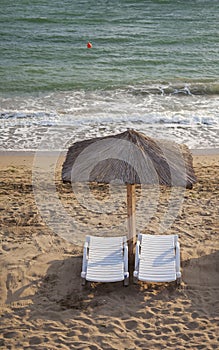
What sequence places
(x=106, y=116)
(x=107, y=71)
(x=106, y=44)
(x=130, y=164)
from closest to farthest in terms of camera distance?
(x=130, y=164), (x=106, y=116), (x=107, y=71), (x=106, y=44)

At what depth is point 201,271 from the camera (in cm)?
773

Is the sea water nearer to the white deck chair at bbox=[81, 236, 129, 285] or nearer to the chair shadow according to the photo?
the white deck chair at bbox=[81, 236, 129, 285]

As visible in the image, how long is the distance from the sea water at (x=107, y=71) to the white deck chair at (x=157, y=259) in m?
6.15

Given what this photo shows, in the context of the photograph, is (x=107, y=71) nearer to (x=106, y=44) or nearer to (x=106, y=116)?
(x=106, y=44)

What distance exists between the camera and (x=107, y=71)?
20.4m

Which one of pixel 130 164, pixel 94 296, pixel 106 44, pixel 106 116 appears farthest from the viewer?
pixel 106 44

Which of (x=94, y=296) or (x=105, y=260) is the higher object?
(x=105, y=260)

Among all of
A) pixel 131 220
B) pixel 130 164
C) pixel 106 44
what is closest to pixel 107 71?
pixel 106 44

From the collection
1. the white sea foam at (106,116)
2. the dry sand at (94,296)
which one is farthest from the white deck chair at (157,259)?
the white sea foam at (106,116)

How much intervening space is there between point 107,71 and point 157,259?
13898 mm

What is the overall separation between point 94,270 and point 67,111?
31.9ft

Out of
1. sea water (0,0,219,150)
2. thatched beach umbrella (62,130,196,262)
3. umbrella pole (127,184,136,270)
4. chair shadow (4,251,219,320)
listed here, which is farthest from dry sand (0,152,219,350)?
sea water (0,0,219,150)

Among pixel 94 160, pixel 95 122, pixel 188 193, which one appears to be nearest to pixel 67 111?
pixel 95 122

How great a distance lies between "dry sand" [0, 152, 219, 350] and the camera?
6.52 metres
